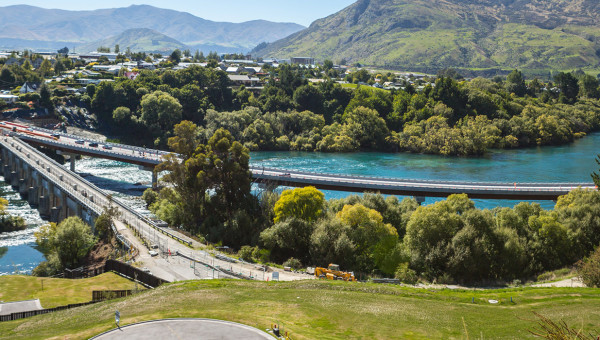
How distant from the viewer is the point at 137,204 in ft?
255

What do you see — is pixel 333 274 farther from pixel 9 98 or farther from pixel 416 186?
pixel 9 98

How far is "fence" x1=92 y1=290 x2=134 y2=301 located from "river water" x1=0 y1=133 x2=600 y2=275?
3548 centimetres

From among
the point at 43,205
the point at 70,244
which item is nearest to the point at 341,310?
the point at 70,244

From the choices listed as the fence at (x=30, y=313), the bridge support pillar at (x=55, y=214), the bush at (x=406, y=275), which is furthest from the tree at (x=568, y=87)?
the fence at (x=30, y=313)

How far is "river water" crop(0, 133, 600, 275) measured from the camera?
8588 cm

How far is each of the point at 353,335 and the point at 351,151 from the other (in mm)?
103408

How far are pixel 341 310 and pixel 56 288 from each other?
73.6ft

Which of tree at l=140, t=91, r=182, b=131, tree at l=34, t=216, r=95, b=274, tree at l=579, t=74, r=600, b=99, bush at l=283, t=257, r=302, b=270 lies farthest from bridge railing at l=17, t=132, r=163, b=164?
tree at l=579, t=74, r=600, b=99

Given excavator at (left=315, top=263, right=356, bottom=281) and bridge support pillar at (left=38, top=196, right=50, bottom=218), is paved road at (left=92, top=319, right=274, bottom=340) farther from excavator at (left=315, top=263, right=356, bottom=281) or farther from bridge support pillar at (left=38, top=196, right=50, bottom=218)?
bridge support pillar at (left=38, top=196, right=50, bottom=218)

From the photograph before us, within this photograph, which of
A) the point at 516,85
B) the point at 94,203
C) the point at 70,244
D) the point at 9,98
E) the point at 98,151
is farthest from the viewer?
the point at 516,85

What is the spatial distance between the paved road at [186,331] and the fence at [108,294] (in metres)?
11.3

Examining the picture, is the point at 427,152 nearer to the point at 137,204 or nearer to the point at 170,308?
the point at 137,204

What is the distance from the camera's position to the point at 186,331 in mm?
25703

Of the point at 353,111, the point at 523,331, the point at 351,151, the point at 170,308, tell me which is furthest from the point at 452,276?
the point at 353,111
